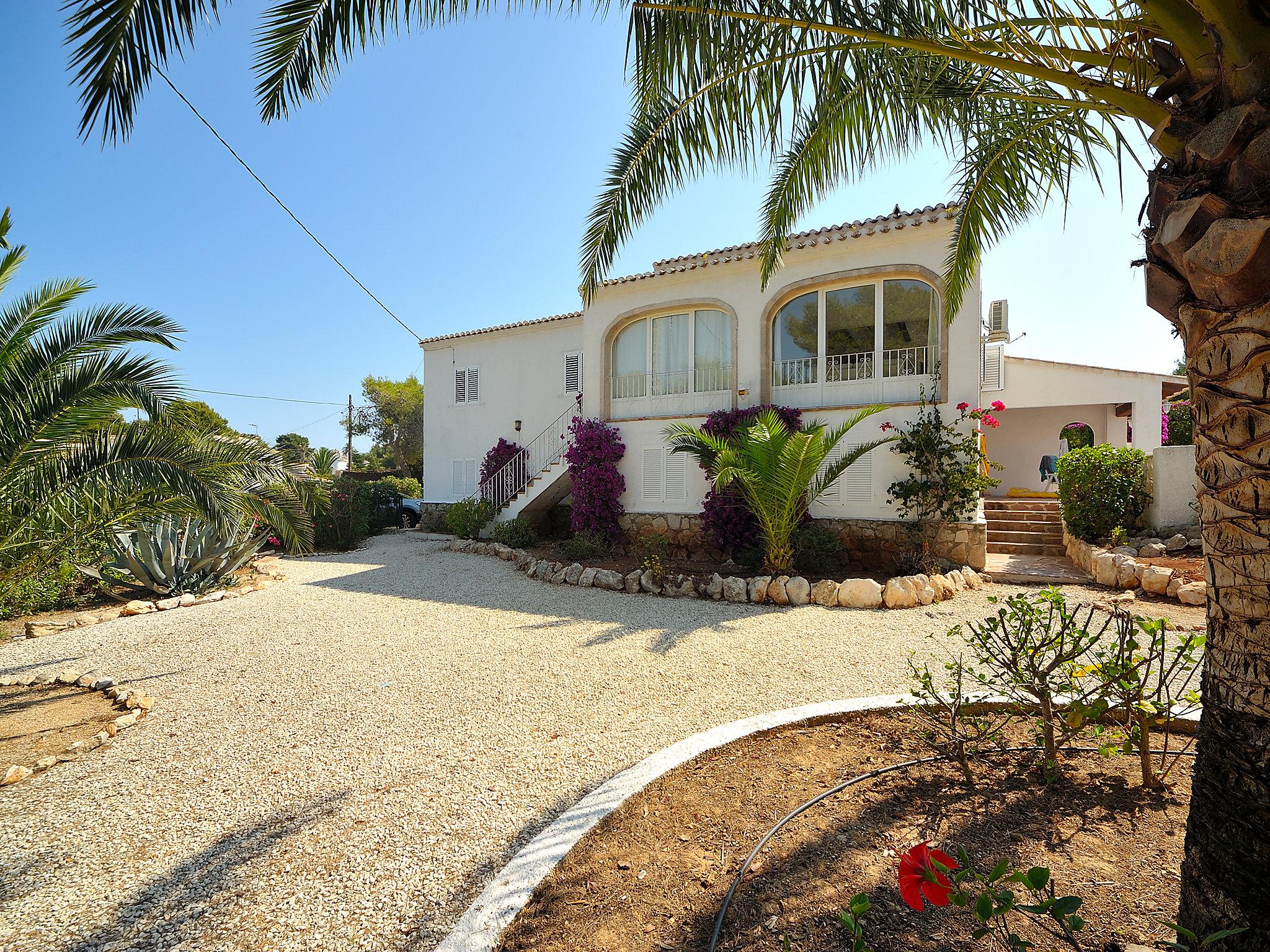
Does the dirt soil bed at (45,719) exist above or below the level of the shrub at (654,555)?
below

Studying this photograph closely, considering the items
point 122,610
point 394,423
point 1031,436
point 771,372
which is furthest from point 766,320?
point 394,423

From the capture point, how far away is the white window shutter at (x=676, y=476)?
10852 mm

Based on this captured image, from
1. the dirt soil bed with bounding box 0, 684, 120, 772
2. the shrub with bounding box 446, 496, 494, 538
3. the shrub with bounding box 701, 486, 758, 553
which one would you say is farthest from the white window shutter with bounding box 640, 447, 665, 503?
the dirt soil bed with bounding box 0, 684, 120, 772

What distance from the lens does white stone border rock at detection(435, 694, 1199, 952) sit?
1.89m

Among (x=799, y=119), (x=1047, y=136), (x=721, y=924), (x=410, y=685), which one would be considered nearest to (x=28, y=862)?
(x=410, y=685)

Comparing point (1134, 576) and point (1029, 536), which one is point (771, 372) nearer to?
point (1029, 536)

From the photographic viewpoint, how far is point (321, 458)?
21.1m

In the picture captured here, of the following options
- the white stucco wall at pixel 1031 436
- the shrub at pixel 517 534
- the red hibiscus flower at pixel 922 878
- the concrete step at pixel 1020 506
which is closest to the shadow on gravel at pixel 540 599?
the shrub at pixel 517 534

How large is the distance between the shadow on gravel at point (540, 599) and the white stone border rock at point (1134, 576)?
4485 mm

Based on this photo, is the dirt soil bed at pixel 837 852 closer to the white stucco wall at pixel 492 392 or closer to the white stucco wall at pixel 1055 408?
the white stucco wall at pixel 492 392

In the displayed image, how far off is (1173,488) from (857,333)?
5.01 m

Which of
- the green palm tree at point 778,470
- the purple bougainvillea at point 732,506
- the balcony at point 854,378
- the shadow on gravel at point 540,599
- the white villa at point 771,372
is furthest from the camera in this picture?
the purple bougainvillea at point 732,506

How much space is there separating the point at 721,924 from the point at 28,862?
2.98 m

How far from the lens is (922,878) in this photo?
4.15 ft
